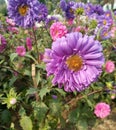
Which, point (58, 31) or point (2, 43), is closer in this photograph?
point (58, 31)

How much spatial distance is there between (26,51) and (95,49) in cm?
114

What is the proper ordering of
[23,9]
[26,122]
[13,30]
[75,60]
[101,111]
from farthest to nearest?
[13,30], [101,111], [26,122], [23,9], [75,60]

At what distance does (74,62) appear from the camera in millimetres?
1500

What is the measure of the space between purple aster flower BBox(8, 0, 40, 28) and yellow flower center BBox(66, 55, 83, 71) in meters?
0.49

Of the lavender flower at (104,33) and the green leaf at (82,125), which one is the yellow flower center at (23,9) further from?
the green leaf at (82,125)

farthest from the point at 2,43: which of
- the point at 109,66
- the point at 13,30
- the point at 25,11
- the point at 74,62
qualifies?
the point at 74,62

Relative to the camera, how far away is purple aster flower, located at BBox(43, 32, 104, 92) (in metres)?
1.40

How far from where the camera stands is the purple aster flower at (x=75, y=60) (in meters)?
1.40

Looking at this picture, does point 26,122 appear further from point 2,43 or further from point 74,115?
point 2,43

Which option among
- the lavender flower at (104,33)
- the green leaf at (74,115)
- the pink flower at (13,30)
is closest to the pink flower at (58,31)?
the lavender flower at (104,33)

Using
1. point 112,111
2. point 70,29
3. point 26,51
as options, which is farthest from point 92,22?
point 112,111

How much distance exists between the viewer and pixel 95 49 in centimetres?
142

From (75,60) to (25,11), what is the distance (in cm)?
55

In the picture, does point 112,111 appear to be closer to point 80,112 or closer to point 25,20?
point 80,112
